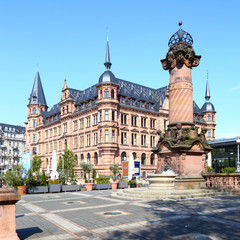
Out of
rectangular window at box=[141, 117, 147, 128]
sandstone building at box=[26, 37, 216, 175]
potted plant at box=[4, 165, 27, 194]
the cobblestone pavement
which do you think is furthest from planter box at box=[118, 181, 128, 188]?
rectangular window at box=[141, 117, 147, 128]

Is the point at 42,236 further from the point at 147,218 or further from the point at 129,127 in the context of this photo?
the point at 129,127

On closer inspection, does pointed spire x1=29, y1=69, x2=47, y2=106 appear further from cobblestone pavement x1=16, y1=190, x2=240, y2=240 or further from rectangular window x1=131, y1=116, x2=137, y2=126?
cobblestone pavement x1=16, y1=190, x2=240, y2=240

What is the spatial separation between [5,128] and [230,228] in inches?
4649

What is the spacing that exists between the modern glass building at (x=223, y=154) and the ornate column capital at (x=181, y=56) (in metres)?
30.0

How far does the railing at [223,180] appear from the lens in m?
18.7

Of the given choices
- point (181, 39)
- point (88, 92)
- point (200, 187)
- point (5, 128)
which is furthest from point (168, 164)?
point (5, 128)

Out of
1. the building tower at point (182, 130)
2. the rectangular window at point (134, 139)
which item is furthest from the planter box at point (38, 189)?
the rectangular window at point (134, 139)

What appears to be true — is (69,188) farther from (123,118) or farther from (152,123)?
(152,123)

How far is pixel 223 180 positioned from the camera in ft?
62.2

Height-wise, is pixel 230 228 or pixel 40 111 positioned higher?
pixel 40 111

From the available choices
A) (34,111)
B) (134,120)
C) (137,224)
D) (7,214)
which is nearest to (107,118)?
(134,120)

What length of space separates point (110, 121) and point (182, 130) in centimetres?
3253

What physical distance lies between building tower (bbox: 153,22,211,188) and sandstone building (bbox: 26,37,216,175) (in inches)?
1219

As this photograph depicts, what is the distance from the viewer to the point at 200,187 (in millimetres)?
18797
